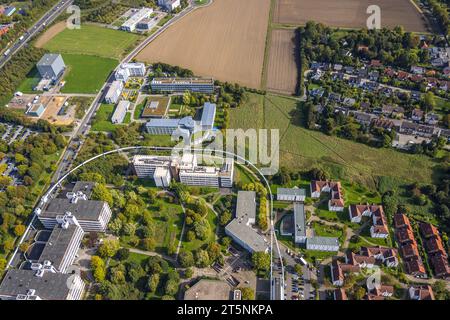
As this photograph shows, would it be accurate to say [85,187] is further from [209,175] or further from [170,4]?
[170,4]

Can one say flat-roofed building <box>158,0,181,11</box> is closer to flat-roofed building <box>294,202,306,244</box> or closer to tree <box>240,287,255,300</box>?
flat-roofed building <box>294,202,306,244</box>

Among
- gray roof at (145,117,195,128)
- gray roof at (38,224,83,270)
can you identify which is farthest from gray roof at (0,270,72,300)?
gray roof at (145,117,195,128)

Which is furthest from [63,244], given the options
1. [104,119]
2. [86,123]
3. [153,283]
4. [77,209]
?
[104,119]

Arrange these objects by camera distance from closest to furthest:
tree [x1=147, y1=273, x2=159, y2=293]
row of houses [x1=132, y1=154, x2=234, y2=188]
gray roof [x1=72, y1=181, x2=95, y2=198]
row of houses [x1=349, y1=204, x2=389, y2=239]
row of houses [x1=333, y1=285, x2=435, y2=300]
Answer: row of houses [x1=333, y1=285, x2=435, y2=300], tree [x1=147, y1=273, x2=159, y2=293], row of houses [x1=349, y1=204, x2=389, y2=239], gray roof [x1=72, y1=181, x2=95, y2=198], row of houses [x1=132, y1=154, x2=234, y2=188]

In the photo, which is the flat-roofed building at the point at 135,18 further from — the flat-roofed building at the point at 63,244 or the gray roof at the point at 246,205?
the gray roof at the point at 246,205

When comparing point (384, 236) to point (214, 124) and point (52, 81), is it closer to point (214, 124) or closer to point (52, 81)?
point (214, 124)

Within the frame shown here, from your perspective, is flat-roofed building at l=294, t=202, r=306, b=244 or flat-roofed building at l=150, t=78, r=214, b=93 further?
flat-roofed building at l=150, t=78, r=214, b=93

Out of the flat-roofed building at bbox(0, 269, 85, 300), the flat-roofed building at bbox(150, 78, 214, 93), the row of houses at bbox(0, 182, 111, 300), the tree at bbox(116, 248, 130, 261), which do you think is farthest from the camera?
the flat-roofed building at bbox(150, 78, 214, 93)
